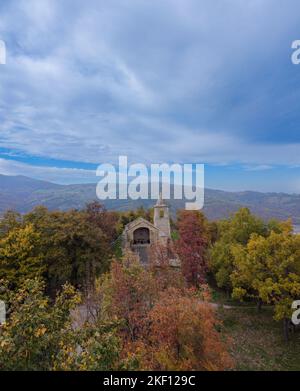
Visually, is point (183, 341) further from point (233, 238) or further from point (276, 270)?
point (233, 238)

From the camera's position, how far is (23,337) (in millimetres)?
5730

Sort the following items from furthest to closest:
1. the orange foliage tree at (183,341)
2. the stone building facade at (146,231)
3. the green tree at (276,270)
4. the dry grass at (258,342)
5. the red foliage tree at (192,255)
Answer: the stone building facade at (146,231)
the red foliage tree at (192,255)
the green tree at (276,270)
the dry grass at (258,342)
the orange foliage tree at (183,341)

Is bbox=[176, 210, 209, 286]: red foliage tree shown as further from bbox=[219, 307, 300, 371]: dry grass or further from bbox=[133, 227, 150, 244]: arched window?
bbox=[133, 227, 150, 244]: arched window

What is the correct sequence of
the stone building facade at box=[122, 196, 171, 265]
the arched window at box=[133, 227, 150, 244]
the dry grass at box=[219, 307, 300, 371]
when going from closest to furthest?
1. the dry grass at box=[219, 307, 300, 371]
2. the stone building facade at box=[122, 196, 171, 265]
3. the arched window at box=[133, 227, 150, 244]

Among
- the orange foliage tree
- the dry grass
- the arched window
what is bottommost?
the dry grass

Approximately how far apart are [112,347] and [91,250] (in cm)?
1745

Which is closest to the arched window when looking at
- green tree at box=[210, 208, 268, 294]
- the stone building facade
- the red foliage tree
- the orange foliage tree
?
the stone building facade

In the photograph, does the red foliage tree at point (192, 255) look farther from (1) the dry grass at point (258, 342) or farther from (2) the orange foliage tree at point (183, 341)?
(2) the orange foliage tree at point (183, 341)

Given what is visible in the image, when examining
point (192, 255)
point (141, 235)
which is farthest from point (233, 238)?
point (141, 235)

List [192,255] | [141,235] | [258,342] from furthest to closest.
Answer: [141,235] → [192,255] → [258,342]

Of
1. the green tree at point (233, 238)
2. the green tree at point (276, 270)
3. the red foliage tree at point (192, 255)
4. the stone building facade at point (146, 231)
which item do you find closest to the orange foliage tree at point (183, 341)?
the green tree at point (276, 270)

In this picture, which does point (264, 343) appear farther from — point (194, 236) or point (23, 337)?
point (23, 337)
